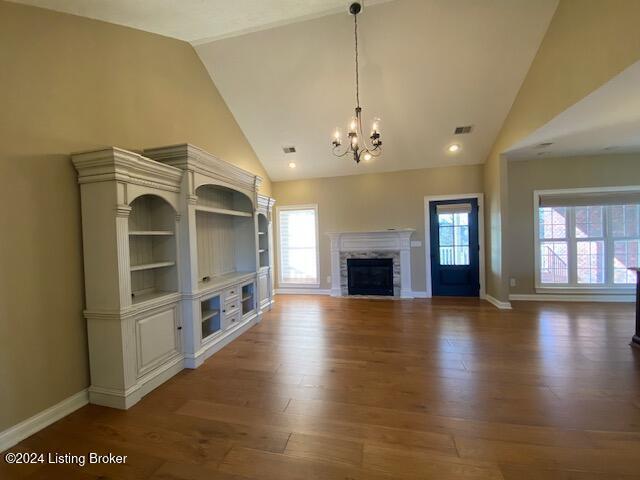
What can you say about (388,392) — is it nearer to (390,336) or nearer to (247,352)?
(390,336)

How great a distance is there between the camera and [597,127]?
352cm

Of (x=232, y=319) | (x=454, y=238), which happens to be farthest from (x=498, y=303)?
(x=232, y=319)

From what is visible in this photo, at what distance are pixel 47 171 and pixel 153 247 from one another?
3.63 feet

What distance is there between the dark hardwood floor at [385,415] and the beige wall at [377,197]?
280 centimetres

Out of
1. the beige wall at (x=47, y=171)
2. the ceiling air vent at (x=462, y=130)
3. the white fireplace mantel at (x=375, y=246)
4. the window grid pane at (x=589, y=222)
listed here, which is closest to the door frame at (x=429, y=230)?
the white fireplace mantel at (x=375, y=246)

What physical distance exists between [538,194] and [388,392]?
16.6ft

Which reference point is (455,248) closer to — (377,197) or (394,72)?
(377,197)

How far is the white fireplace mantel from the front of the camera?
573cm

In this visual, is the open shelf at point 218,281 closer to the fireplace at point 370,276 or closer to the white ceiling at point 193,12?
the fireplace at point 370,276

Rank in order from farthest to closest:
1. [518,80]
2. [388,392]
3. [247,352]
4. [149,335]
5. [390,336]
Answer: [518,80] < [390,336] < [247,352] < [149,335] < [388,392]

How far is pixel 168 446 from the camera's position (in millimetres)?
1788

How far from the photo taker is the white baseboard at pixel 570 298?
4.92 metres

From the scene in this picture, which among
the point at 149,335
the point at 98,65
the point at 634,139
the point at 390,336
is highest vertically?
the point at 98,65

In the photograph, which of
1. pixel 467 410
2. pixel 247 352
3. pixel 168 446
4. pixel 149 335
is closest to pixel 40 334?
pixel 149 335
